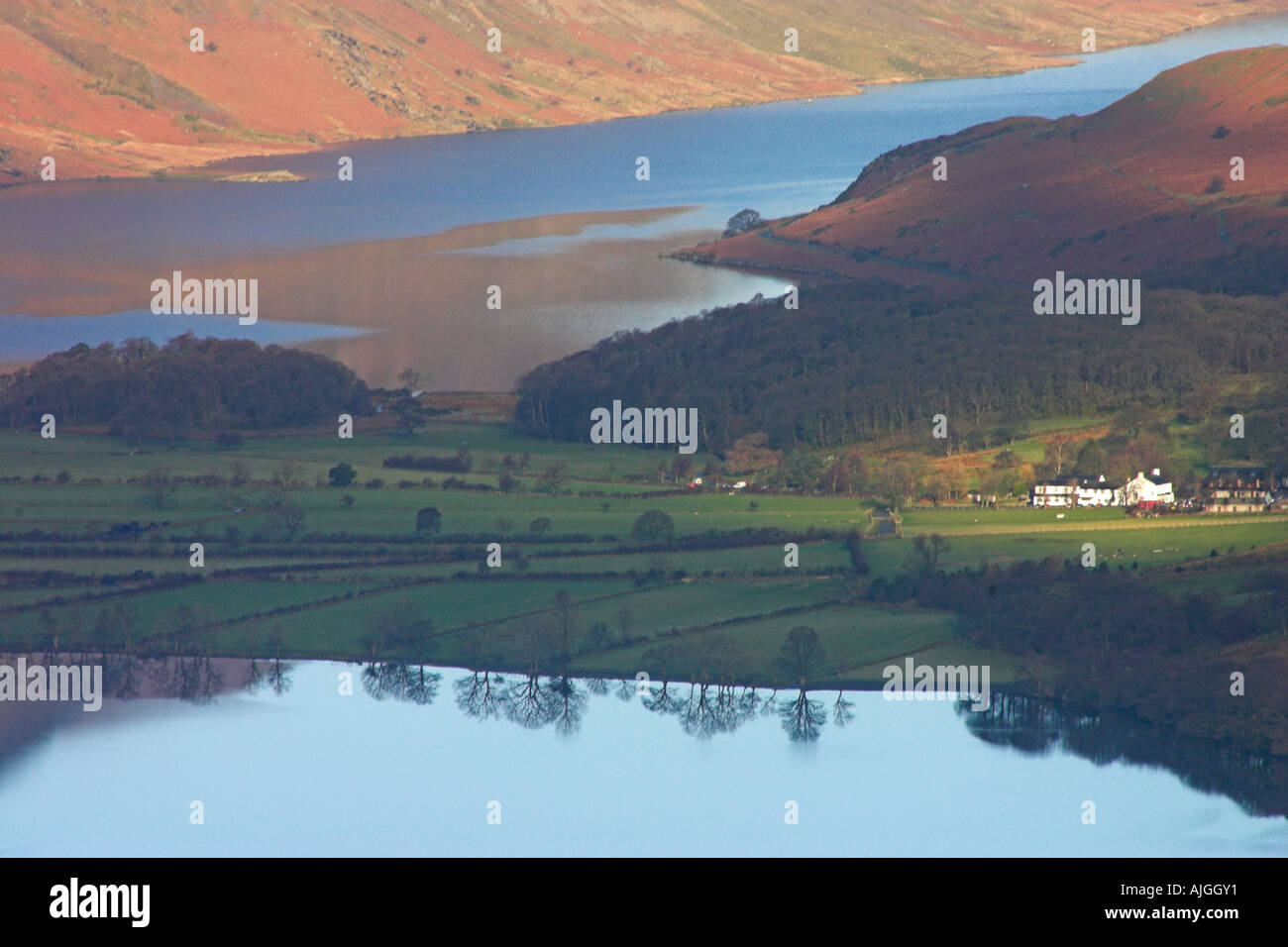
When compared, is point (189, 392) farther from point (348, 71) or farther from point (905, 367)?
point (348, 71)

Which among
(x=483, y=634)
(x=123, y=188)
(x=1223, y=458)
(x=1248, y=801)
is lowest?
(x=1248, y=801)

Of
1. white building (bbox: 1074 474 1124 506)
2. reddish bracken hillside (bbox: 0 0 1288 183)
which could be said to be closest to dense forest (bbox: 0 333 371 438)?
white building (bbox: 1074 474 1124 506)

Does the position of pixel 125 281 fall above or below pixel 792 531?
above

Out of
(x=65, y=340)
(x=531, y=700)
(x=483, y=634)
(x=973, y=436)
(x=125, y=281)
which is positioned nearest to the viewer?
(x=531, y=700)

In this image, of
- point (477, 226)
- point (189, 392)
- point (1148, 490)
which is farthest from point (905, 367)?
point (477, 226)

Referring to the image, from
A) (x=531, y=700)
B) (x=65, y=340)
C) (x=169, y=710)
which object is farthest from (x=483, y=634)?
(x=65, y=340)

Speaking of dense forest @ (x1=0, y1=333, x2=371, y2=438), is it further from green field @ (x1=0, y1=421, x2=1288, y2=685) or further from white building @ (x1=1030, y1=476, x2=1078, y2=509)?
white building @ (x1=1030, y1=476, x2=1078, y2=509)

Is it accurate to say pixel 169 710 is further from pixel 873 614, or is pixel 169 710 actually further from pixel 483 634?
pixel 873 614

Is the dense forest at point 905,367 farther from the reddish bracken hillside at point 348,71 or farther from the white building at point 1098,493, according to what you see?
the reddish bracken hillside at point 348,71
